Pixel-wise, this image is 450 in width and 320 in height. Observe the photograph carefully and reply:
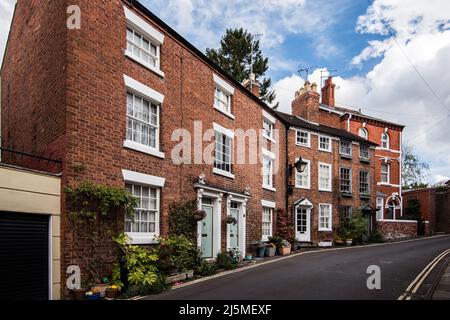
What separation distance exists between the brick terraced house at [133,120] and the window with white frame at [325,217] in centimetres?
620

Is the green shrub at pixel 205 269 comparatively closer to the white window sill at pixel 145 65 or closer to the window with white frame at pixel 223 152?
the window with white frame at pixel 223 152

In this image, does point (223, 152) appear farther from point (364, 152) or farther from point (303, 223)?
point (364, 152)

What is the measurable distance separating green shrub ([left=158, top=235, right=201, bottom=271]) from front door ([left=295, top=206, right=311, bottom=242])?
12.6 metres

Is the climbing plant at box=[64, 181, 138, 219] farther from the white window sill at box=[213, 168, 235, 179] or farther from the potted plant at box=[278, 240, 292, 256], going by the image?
the potted plant at box=[278, 240, 292, 256]

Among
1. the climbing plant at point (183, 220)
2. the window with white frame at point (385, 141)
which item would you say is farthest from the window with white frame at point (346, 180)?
the climbing plant at point (183, 220)

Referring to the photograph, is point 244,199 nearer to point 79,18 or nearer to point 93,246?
point 93,246

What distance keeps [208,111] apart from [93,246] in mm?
7566

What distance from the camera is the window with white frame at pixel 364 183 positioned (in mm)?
28344

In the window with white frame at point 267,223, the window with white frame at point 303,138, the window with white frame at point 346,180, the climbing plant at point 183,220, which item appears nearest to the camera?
the climbing plant at point 183,220

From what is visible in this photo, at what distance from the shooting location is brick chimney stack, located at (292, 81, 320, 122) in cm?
3020

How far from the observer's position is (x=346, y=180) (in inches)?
1080

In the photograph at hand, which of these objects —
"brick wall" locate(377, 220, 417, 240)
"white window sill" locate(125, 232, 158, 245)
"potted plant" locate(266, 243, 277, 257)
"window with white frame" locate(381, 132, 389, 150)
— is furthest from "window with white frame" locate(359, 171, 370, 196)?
"white window sill" locate(125, 232, 158, 245)

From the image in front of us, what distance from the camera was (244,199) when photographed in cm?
1736
